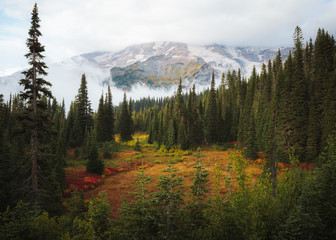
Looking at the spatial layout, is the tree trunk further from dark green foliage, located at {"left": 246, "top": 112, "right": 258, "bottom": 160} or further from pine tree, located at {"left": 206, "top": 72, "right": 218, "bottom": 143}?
pine tree, located at {"left": 206, "top": 72, "right": 218, "bottom": 143}

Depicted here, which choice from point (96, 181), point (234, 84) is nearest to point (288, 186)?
point (96, 181)

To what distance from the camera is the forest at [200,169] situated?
687cm

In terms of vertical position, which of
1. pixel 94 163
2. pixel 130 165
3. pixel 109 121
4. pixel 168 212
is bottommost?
pixel 130 165

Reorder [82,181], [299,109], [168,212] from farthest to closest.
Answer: [299,109], [82,181], [168,212]

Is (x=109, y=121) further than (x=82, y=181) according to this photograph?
Yes

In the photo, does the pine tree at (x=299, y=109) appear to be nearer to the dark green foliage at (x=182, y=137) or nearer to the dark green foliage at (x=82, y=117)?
the dark green foliage at (x=182, y=137)

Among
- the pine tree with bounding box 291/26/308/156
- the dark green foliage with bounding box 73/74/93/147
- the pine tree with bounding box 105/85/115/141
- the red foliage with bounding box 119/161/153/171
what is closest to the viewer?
the pine tree with bounding box 291/26/308/156

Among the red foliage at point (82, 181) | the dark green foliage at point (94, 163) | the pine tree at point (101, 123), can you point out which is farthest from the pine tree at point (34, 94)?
the pine tree at point (101, 123)

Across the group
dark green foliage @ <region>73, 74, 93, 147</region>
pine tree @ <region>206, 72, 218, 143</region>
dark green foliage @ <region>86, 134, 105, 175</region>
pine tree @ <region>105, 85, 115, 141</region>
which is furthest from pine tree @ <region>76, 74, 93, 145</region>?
pine tree @ <region>206, 72, 218, 143</region>

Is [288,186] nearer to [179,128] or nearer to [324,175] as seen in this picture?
[324,175]

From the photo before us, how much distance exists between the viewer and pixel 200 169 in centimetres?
875

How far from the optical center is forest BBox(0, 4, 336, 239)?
687 centimetres

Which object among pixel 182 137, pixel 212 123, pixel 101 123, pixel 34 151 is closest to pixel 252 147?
pixel 182 137

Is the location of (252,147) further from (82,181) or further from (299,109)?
(82,181)
